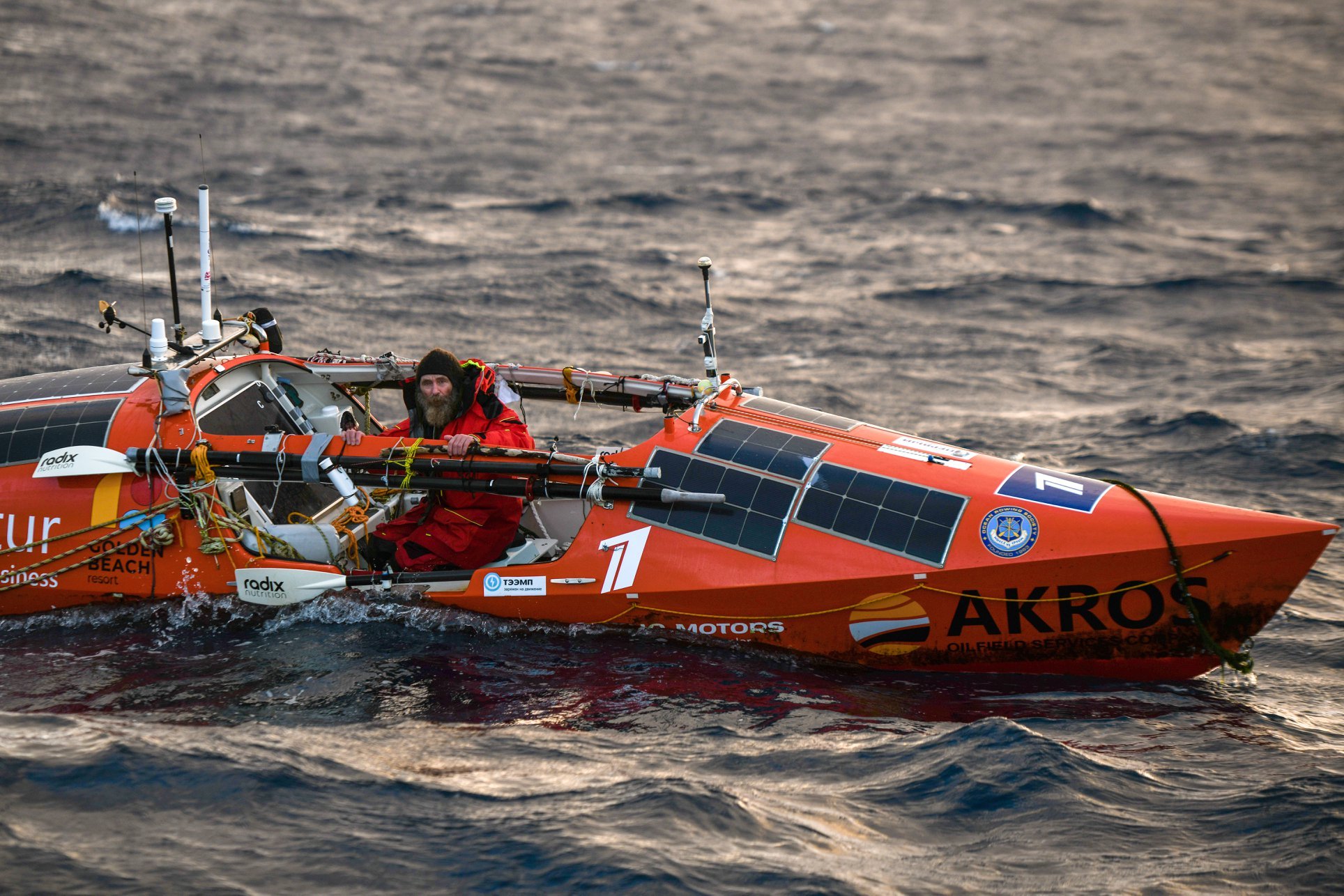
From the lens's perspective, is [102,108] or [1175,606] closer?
[1175,606]

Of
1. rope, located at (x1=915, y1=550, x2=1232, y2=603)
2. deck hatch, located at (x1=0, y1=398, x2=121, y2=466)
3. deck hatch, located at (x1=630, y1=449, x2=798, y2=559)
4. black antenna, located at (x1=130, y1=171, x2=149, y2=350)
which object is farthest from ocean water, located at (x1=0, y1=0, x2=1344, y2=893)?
deck hatch, located at (x1=0, y1=398, x2=121, y2=466)

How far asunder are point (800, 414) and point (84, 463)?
5181mm

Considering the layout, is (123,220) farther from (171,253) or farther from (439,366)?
(439,366)

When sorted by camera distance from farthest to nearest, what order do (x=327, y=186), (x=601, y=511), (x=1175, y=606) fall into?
1. (x=327, y=186)
2. (x=601, y=511)
3. (x=1175, y=606)

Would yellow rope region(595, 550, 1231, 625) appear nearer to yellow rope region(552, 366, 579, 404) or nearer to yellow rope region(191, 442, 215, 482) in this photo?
yellow rope region(552, 366, 579, 404)

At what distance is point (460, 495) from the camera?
919 centimetres

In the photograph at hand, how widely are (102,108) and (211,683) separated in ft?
79.2

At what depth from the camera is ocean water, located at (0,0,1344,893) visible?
6.62 metres

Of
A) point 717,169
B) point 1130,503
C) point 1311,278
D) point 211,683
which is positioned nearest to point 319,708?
point 211,683

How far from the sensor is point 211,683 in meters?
8.27

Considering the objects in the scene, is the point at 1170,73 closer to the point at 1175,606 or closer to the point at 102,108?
the point at 102,108

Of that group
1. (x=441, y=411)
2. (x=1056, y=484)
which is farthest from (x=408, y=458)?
(x=1056, y=484)

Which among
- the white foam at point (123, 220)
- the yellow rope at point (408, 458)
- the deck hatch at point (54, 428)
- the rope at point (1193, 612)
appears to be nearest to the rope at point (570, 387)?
the yellow rope at point (408, 458)

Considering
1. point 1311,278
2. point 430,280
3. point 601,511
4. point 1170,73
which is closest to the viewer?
point 601,511
